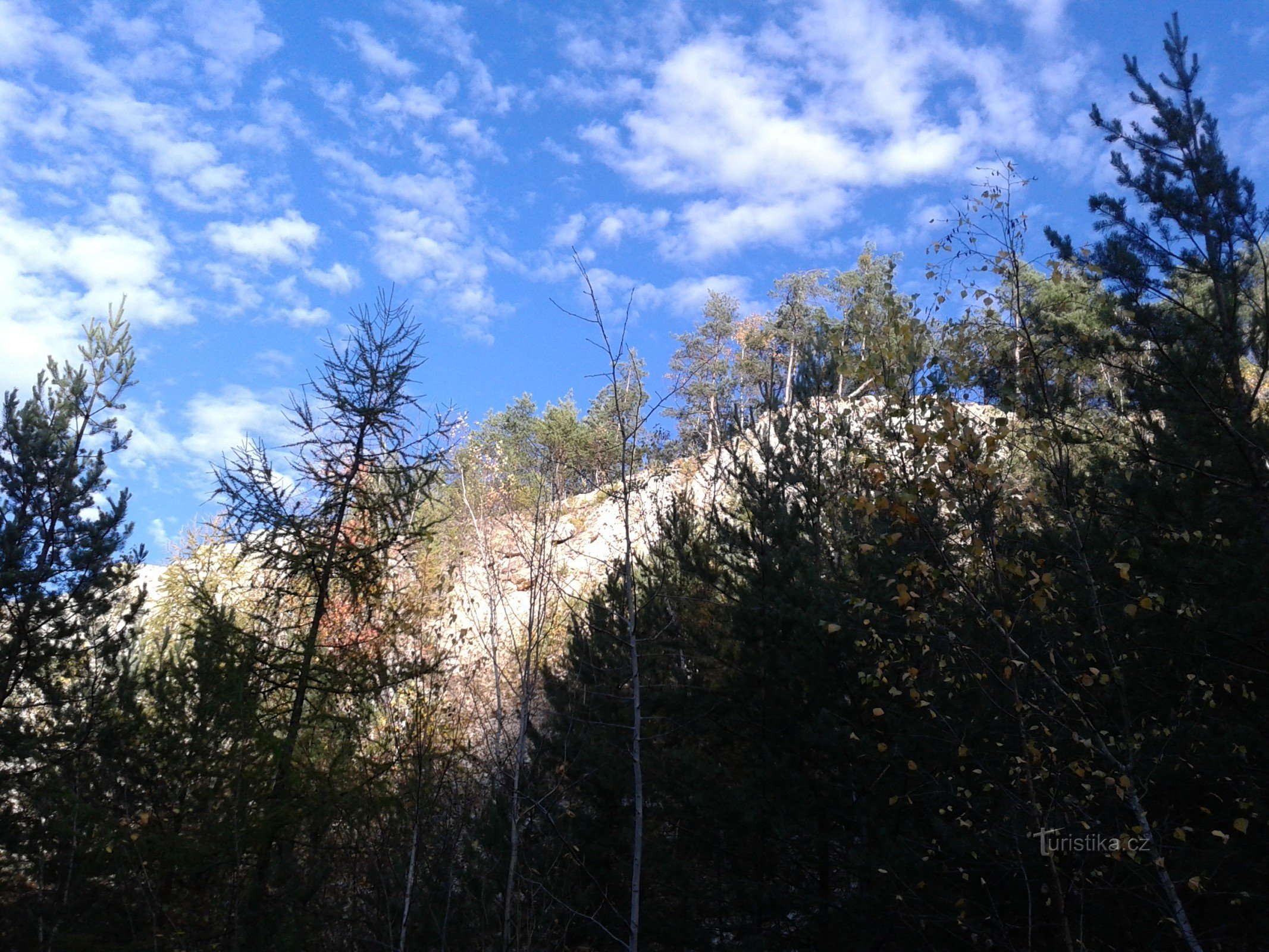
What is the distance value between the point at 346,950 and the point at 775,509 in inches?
293

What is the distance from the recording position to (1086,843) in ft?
17.1

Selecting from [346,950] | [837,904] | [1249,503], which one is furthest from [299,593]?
[1249,503]

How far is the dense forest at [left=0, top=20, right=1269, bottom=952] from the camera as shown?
544 cm

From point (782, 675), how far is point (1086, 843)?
195 inches

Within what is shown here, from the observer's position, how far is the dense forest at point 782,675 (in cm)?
544

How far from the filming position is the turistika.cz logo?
4.33 metres

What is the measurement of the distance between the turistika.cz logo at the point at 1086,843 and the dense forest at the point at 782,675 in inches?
2.9

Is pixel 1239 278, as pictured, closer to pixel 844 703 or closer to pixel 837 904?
pixel 844 703

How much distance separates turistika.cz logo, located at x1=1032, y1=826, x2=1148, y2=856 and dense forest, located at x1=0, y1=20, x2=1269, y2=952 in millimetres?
75

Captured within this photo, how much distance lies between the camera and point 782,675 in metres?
10.0

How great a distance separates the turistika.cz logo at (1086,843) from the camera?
4.33 metres

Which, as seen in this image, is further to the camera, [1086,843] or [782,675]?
[782,675]

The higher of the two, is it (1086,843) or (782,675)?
(782,675)

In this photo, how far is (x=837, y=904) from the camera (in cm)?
935
